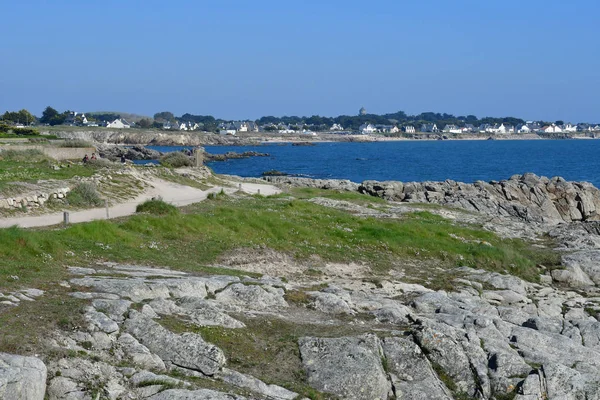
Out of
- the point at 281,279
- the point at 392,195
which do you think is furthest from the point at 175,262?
the point at 392,195

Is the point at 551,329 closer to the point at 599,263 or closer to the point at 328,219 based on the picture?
the point at 599,263

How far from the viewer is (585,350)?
16375 millimetres

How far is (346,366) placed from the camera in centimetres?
1339

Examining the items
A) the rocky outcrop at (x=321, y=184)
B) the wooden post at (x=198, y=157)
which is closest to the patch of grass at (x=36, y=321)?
the wooden post at (x=198, y=157)

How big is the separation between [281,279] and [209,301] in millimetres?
5443

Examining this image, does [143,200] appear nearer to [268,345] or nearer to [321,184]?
[268,345]

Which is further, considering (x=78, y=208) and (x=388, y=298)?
(x=78, y=208)

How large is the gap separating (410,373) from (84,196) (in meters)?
23.4

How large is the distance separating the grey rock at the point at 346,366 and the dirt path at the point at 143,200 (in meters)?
15.2

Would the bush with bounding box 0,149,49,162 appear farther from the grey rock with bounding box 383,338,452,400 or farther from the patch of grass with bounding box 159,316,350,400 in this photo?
the grey rock with bounding box 383,338,452,400

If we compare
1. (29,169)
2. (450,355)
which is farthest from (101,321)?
(29,169)

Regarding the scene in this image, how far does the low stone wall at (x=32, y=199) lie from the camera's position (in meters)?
28.9

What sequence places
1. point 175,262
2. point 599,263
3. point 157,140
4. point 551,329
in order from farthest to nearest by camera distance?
point 157,140
point 599,263
point 175,262
point 551,329

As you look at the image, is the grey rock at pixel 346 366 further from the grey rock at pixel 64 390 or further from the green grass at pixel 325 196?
the green grass at pixel 325 196
